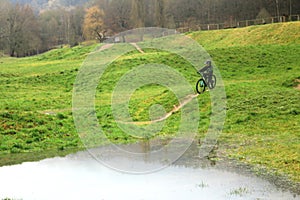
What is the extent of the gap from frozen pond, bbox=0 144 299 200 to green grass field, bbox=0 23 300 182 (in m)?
1.70

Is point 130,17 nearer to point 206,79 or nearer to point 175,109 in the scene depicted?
point 206,79

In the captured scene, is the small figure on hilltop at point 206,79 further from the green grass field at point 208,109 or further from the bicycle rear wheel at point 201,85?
the green grass field at point 208,109

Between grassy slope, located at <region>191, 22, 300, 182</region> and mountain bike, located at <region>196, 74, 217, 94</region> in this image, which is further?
mountain bike, located at <region>196, 74, 217, 94</region>

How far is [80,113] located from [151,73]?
1585cm

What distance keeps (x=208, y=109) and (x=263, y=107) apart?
10.4ft

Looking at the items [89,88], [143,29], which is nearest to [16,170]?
[89,88]

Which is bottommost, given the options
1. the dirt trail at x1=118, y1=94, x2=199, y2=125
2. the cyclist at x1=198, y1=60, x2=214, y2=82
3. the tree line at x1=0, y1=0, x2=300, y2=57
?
the dirt trail at x1=118, y1=94, x2=199, y2=125

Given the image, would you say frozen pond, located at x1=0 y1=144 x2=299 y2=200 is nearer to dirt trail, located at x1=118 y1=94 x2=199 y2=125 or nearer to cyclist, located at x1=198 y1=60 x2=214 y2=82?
dirt trail, located at x1=118 y1=94 x2=199 y2=125

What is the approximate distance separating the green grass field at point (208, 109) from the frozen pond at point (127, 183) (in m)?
1.70

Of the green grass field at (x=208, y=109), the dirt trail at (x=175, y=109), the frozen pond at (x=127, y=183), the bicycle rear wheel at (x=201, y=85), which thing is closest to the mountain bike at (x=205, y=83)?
the bicycle rear wheel at (x=201, y=85)

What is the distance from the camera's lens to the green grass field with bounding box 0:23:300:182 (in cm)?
1872

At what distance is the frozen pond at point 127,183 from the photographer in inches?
506

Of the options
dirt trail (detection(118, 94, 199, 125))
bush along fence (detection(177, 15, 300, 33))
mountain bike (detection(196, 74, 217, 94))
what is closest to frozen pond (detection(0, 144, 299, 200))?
dirt trail (detection(118, 94, 199, 125))

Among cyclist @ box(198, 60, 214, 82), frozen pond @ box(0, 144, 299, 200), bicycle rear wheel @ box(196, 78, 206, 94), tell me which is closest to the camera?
frozen pond @ box(0, 144, 299, 200)
